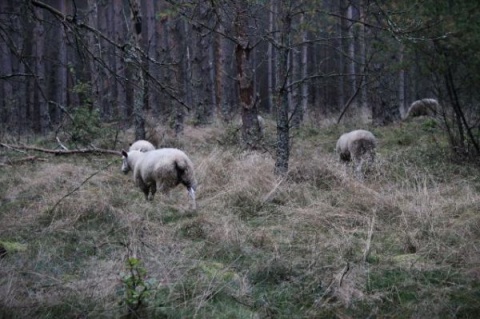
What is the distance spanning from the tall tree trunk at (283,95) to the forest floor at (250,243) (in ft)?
1.14

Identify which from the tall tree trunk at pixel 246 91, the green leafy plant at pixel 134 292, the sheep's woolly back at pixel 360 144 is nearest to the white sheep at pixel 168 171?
the tall tree trunk at pixel 246 91

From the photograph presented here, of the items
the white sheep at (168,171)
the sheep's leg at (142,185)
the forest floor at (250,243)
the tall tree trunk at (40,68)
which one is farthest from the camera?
the sheep's leg at (142,185)

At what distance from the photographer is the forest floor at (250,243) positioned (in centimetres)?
457

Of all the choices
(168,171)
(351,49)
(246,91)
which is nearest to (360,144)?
(246,91)

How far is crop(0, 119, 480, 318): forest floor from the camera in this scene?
15.0 ft

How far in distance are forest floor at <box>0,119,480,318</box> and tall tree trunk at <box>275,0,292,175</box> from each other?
1.14 feet

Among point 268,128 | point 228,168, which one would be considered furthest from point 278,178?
point 268,128

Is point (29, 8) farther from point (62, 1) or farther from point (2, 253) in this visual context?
point (62, 1)

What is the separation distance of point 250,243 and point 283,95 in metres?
3.51

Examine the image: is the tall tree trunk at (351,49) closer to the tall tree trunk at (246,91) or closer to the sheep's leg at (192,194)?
the tall tree trunk at (246,91)

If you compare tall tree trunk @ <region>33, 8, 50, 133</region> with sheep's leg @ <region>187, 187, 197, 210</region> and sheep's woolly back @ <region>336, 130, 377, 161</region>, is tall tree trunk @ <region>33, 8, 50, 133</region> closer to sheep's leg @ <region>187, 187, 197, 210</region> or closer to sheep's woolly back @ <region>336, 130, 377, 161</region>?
sheep's leg @ <region>187, 187, 197, 210</region>

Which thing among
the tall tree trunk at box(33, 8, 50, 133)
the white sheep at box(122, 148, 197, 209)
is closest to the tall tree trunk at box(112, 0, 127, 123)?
the tall tree trunk at box(33, 8, 50, 133)

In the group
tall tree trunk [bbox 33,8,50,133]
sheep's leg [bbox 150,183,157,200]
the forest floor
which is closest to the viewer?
the forest floor

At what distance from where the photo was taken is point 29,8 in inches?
183
